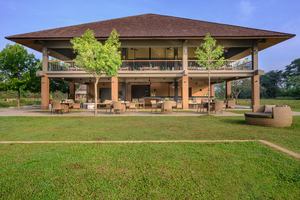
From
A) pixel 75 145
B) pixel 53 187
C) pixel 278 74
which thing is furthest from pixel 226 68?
pixel 278 74

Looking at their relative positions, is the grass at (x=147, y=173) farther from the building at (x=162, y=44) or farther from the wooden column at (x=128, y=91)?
the wooden column at (x=128, y=91)

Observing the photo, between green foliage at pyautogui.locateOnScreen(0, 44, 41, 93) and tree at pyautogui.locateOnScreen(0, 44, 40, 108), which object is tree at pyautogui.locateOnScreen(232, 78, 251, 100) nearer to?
green foliage at pyautogui.locateOnScreen(0, 44, 41, 93)

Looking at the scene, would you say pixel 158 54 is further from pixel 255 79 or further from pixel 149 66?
pixel 255 79

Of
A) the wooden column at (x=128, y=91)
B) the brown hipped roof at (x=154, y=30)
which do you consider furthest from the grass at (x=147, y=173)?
the wooden column at (x=128, y=91)

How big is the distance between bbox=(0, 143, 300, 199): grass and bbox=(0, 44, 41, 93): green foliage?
56.7ft

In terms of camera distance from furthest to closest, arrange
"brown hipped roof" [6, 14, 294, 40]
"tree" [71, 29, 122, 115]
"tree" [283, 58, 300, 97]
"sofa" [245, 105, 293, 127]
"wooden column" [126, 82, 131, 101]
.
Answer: "tree" [283, 58, 300, 97], "wooden column" [126, 82, 131, 101], "brown hipped roof" [6, 14, 294, 40], "tree" [71, 29, 122, 115], "sofa" [245, 105, 293, 127]

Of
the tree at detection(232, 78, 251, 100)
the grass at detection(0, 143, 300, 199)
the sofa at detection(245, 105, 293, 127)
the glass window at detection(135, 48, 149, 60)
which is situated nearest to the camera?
the grass at detection(0, 143, 300, 199)

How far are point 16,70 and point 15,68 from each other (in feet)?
0.68

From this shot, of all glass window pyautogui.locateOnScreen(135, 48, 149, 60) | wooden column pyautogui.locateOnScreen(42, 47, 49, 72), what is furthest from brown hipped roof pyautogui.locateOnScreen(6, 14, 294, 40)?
glass window pyautogui.locateOnScreen(135, 48, 149, 60)

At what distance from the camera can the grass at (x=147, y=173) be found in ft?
9.82

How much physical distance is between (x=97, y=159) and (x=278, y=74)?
63207mm

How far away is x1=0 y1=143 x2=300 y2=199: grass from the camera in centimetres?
299

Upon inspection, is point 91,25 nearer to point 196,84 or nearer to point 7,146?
point 196,84

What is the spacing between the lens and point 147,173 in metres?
3.63
